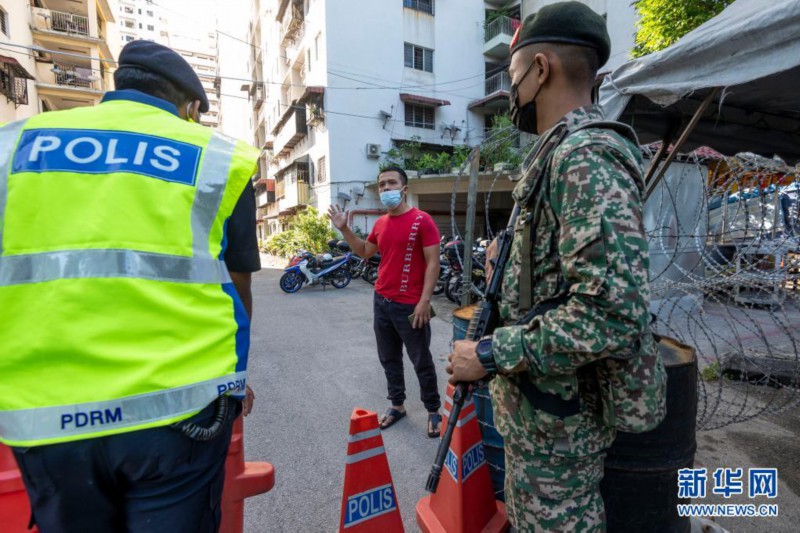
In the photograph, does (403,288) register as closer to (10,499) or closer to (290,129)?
(10,499)

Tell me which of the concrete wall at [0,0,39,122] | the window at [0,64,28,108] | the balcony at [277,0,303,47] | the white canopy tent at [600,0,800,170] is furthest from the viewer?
the balcony at [277,0,303,47]

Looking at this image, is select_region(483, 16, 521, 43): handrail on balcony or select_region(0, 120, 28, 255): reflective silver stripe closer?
select_region(0, 120, 28, 255): reflective silver stripe

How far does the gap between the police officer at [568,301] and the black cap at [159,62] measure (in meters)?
1.02

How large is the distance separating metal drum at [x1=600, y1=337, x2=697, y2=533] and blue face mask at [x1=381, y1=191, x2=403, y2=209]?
200 centimetres

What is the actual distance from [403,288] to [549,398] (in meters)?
1.92

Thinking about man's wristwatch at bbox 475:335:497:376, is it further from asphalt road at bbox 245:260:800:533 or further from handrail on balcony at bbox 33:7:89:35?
handrail on balcony at bbox 33:7:89:35

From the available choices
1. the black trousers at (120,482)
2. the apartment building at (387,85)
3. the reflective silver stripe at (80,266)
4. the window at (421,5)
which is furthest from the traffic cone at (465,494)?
the window at (421,5)

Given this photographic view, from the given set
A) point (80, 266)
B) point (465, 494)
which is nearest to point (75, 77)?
point (80, 266)

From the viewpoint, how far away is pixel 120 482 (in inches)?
38.1

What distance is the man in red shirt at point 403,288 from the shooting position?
3021 mm

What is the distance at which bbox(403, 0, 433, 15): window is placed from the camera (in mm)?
18859

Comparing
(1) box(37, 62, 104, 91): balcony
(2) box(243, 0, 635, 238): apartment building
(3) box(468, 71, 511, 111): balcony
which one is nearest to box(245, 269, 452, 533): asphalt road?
(2) box(243, 0, 635, 238): apartment building

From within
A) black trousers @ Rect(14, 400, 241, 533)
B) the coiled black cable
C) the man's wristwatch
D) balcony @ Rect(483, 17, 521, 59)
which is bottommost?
black trousers @ Rect(14, 400, 241, 533)

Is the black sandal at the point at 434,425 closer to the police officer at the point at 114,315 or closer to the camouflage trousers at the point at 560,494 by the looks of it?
the camouflage trousers at the point at 560,494
